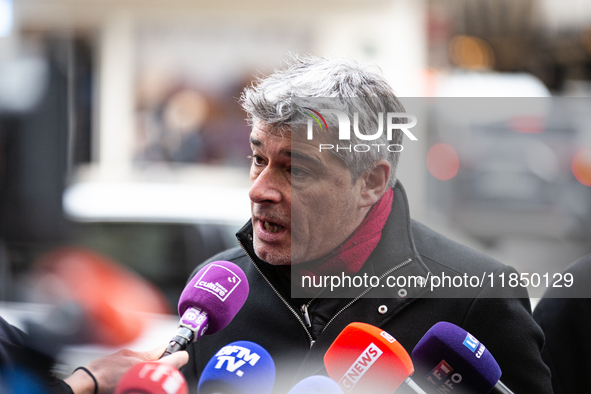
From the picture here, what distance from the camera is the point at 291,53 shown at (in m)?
1.83

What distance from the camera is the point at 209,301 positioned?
1.39m

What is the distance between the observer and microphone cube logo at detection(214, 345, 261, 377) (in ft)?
3.91

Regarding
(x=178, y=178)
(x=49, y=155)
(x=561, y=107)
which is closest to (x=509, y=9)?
(x=561, y=107)

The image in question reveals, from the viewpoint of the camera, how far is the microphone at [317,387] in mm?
1148

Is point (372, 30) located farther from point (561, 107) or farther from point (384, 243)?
point (384, 243)

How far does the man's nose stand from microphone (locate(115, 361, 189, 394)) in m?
0.57

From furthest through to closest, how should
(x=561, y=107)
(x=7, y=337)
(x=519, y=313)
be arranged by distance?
1. (x=561, y=107)
2. (x=519, y=313)
3. (x=7, y=337)

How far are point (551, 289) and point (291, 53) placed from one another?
1.12 meters

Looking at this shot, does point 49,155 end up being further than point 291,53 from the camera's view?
Yes

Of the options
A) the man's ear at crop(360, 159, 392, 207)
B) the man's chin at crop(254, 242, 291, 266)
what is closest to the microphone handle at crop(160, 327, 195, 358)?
the man's chin at crop(254, 242, 291, 266)

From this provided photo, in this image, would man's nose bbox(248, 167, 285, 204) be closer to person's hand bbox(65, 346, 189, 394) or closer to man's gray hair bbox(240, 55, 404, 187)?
man's gray hair bbox(240, 55, 404, 187)

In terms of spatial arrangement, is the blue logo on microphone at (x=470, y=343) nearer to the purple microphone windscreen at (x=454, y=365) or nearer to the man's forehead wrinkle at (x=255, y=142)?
the purple microphone windscreen at (x=454, y=365)

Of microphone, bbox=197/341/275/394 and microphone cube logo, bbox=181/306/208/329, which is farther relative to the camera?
microphone cube logo, bbox=181/306/208/329

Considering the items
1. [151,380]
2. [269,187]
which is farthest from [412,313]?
[151,380]
